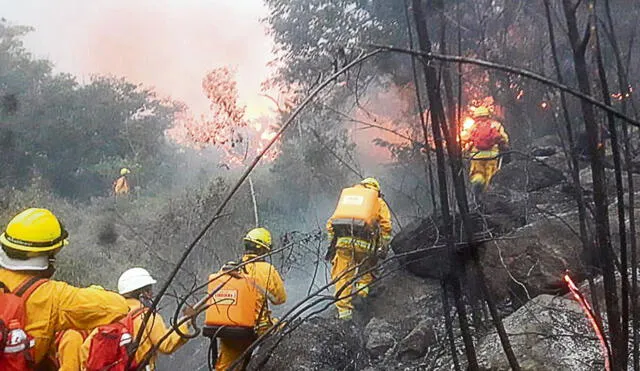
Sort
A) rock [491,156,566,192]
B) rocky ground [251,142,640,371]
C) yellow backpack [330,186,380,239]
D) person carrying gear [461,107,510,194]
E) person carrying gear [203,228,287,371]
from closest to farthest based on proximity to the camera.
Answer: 1. rocky ground [251,142,640,371]
2. person carrying gear [203,228,287,371]
3. yellow backpack [330,186,380,239]
4. person carrying gear [461,107,510,194]
5. rock [491,156,566,192]

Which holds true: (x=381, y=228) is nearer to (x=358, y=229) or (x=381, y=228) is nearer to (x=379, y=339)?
(x=358, y=229)

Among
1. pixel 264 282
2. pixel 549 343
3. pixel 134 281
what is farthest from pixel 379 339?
pixel 134 281

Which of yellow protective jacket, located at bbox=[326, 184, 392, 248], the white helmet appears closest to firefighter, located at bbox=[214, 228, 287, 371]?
the white helmet

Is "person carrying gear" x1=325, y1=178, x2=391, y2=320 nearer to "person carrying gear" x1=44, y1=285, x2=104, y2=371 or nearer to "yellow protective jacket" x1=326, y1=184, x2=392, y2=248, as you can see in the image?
"yellow protective jacket" x1=326, y1=184, x2=392, y2=248

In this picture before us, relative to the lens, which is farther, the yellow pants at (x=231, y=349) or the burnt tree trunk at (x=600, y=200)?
the yellow pants at (x=231, y=349)

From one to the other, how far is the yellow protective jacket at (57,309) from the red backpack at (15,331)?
27mm

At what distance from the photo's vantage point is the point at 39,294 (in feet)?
8.52

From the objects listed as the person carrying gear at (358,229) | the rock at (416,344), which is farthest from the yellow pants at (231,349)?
the person carrying gear at (358,229)

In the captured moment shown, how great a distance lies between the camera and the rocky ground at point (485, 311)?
3227 millimetres

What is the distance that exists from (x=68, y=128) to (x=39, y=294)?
629 inches

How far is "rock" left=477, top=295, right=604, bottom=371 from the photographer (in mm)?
3115

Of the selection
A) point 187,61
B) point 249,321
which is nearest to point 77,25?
point 187,61

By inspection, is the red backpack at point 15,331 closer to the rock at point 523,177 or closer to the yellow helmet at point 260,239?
the yellow helmet at point 260,239

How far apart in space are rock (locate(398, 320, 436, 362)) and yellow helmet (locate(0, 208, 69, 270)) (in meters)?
2.87
